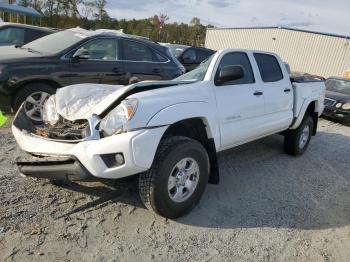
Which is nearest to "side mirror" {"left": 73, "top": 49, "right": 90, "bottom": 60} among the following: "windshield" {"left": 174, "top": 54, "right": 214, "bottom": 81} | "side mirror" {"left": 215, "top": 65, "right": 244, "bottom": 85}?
"windshield" {"left": 174, "top": 54, "right": 214, "bottom": 81}

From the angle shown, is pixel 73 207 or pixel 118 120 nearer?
pixel 118 120

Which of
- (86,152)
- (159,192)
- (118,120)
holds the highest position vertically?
(118,120)

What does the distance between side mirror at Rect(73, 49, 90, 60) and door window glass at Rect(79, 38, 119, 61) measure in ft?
0.15

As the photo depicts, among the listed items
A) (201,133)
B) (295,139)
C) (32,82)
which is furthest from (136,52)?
(201,133)

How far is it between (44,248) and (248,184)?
112 inches

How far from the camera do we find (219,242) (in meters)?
3.64

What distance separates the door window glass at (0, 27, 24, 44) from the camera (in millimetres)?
10078

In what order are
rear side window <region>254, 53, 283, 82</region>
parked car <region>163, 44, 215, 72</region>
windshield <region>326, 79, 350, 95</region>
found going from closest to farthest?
rear side window <region>254, 53, 283, 82</region>, windshield <region>326, 79, 350, 95</region>, parked car <region>163, 44, 215, 72</region>

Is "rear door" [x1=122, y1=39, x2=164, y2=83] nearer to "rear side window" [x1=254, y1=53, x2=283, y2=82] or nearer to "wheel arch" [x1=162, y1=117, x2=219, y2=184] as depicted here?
"rear side window" [x1=254, y1=53, x2=283, y2=82]

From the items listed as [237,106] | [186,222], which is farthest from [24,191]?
[237,106]

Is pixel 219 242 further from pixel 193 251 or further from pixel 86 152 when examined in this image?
pixel 86 152

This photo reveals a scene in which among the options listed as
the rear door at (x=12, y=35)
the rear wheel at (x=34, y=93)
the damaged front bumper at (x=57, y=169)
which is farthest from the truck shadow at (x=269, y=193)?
the rear door at (x=12, y=35)

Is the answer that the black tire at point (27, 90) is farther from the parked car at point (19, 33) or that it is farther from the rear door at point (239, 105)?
the parked car at point (19, 33)

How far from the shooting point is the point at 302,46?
115 feet
